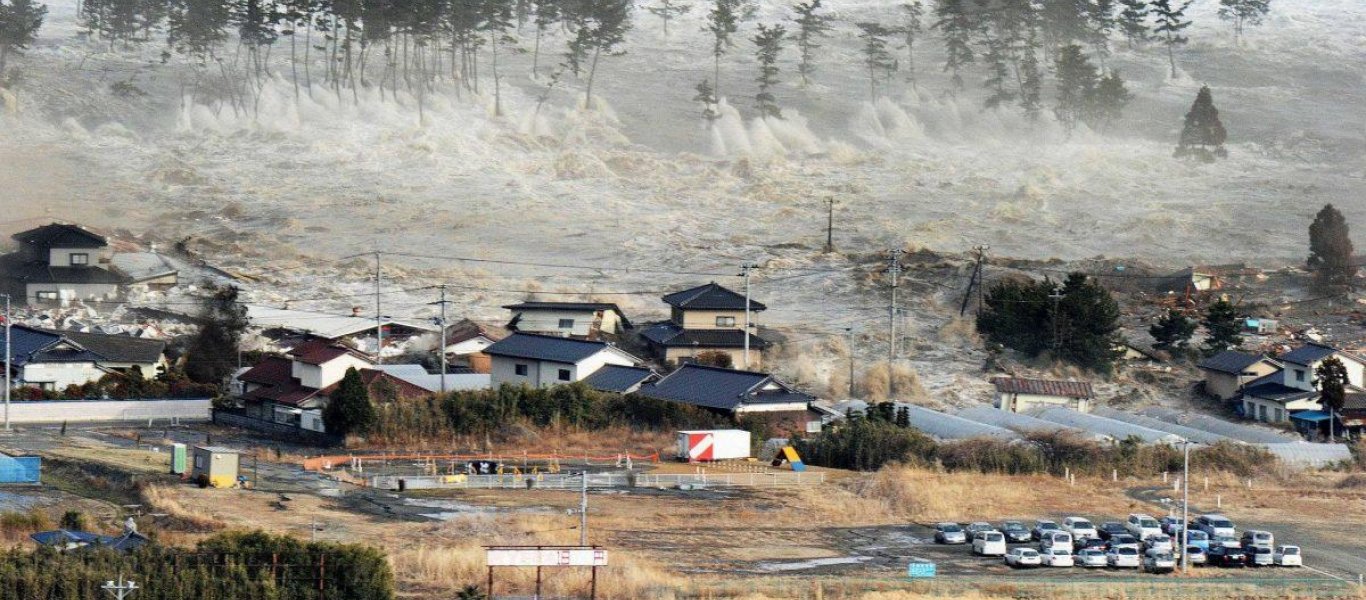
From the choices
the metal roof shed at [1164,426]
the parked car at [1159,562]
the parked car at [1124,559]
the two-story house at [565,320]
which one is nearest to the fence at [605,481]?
the parked car at [1124,559]

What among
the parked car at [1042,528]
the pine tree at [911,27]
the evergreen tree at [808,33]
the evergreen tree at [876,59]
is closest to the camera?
the parked car at [1042,528]

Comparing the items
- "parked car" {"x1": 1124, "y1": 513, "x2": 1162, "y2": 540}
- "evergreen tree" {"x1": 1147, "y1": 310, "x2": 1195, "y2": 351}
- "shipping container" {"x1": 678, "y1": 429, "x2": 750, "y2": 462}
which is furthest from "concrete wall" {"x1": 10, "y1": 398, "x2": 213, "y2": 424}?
"evergreen tree" {"x1": 1147, "y1": 310, "x2": 1195, "y2": 351}

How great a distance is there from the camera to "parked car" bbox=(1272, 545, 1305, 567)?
31359mm

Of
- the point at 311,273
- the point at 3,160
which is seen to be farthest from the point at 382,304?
the point at 3,160

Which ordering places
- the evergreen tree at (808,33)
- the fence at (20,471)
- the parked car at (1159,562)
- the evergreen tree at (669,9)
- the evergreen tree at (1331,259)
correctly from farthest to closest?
the evergreen tree at (669,9) < the evergreen tree at (808,33) < the evergreen tree at (1331,259) < the fence at (20,471) < the parked car at (1159,562)

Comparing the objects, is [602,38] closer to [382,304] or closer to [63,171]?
[63,171]

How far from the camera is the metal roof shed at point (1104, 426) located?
145 ft

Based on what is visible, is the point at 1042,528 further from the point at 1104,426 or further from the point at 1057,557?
Result: the point at 1104,426

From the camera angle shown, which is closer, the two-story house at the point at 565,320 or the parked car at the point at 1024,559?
the parked car at the point at 1024,559

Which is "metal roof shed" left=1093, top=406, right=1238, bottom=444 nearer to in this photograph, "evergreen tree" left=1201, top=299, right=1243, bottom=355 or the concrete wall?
"evergreen tree" left=1201, top=299, right=1243, bottom=355

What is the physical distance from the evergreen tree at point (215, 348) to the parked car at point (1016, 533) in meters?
26.0

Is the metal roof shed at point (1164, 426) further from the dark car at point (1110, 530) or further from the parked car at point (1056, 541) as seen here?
the parked car at point (1056, 541)

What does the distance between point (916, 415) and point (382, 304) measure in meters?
21.8

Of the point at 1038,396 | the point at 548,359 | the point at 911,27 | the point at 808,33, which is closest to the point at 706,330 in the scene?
the point at 548,359
